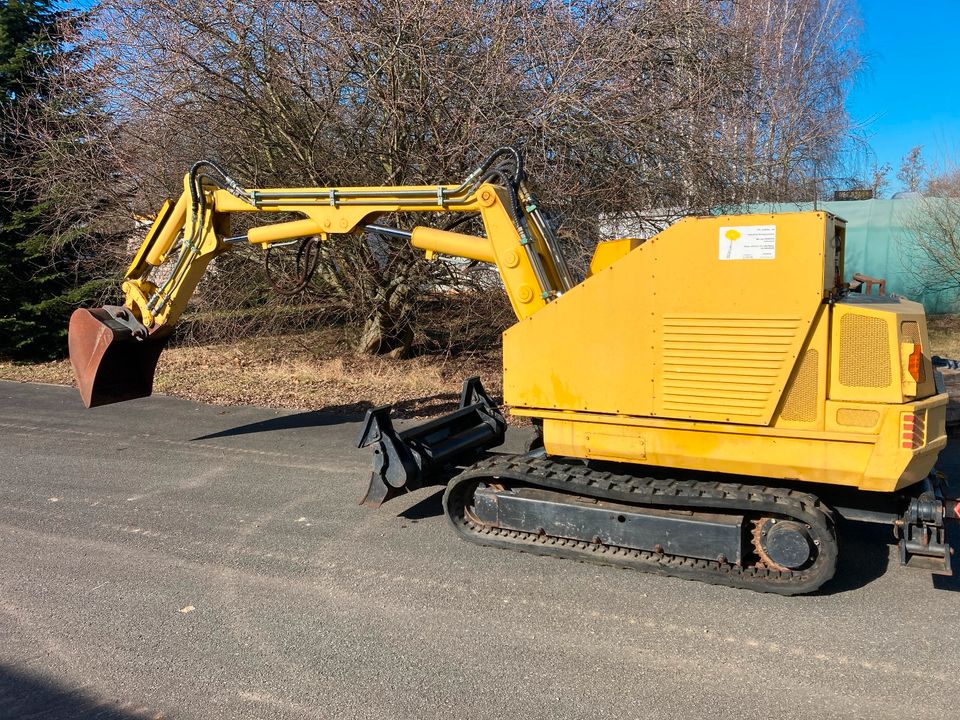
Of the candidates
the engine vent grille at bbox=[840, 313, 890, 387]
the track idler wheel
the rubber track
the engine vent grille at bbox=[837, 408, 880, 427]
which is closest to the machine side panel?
the engine vent grille at bbox=[840, 313, 890, 387]

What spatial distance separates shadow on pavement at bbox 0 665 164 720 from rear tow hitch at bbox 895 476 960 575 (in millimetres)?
3948

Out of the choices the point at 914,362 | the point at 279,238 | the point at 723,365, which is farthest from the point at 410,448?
the point at 914,362

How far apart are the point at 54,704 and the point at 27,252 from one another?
12.7 m

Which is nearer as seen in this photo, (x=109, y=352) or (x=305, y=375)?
(x=109, y=352)

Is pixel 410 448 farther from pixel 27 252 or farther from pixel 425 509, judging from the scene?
pixel 27 252

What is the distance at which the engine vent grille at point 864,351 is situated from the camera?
3.79 metres

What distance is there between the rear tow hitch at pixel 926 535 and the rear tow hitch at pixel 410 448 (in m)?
3.05

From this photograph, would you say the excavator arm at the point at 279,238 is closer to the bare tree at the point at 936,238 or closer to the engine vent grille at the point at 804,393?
the engine vent grille at the point at 804,393

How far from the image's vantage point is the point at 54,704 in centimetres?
322

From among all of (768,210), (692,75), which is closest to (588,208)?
(692,75)

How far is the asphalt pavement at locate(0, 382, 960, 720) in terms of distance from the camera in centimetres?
321

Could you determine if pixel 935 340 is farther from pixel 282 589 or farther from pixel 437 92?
pixel 282 589

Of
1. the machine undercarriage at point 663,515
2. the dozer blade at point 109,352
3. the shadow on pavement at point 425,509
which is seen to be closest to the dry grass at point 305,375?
the dozer blade at point 109,352

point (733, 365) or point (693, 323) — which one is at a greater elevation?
point (693, 323)
